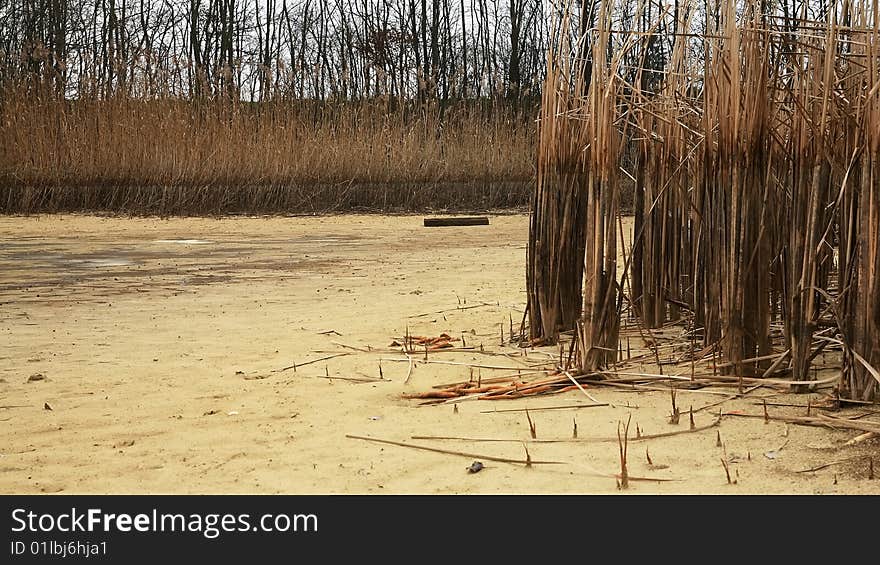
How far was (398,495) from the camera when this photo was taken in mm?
1921

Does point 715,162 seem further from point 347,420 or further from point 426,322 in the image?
point 426,322

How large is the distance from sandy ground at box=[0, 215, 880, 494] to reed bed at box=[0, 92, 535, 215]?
6.00 m

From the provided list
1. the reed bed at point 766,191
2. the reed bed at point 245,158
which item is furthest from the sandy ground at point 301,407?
the reed bed at point 245,158

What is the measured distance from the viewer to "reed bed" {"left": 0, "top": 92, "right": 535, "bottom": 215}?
38.1ft

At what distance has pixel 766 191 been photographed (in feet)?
9.12

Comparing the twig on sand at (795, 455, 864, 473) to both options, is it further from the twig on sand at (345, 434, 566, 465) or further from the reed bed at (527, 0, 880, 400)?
the twig on sand at (345, 434, 566, 465)

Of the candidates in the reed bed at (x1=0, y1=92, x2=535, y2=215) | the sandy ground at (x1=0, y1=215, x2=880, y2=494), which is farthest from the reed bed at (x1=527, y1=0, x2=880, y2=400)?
the reed bed at (x1=0, y1=92, x2=535, y2=215)

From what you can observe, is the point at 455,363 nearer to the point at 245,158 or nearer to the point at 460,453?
the point at 460,453

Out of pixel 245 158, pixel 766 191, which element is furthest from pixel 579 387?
pixel 245 158

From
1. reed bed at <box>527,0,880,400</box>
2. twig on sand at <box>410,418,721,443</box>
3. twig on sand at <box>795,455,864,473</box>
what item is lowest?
twig on sand at <box>410,418,721,443</box>

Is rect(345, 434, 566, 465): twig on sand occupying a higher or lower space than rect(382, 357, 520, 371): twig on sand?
lower

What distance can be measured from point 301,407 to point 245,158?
9.54 m

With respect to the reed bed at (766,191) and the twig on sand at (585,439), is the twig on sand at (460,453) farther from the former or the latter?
the reed bed at (766,191)

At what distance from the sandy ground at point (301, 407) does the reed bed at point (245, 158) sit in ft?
19.7
